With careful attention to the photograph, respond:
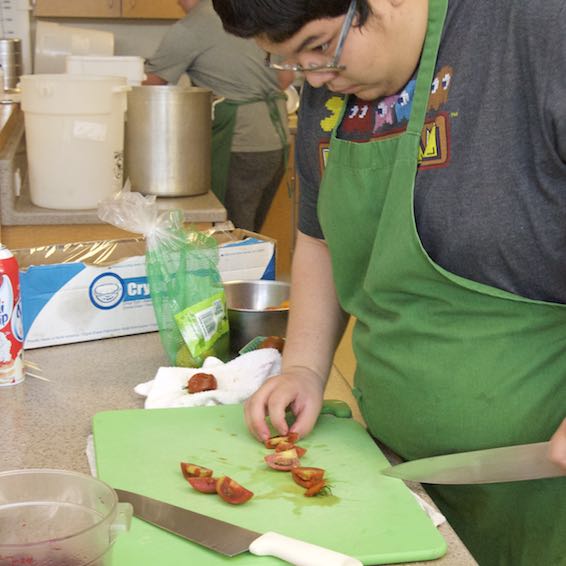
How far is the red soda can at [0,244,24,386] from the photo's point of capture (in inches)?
49.2

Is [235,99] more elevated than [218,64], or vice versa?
[218,64]

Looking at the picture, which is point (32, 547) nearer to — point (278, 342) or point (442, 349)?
point (442, 349)

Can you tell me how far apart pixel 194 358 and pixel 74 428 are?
233 millimetres

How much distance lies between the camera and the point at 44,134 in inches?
81.9

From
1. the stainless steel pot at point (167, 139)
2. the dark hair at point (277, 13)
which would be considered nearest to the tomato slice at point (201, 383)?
the dark hair at point (277, 13)

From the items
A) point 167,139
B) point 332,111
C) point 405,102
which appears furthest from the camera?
point 167,139

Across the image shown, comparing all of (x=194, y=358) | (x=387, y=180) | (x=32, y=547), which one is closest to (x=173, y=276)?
(x=194, y=358)

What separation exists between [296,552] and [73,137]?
1.46 metres

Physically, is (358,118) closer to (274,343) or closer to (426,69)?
(426,69)

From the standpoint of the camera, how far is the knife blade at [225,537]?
82 centimetres

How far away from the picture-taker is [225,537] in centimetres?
87

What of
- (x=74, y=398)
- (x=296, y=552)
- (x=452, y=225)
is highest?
(x=452, y=225)

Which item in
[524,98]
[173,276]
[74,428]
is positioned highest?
[524,98]

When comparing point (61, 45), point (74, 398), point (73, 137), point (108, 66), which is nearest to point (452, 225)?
point (74, 398)
